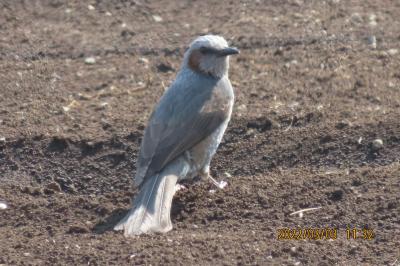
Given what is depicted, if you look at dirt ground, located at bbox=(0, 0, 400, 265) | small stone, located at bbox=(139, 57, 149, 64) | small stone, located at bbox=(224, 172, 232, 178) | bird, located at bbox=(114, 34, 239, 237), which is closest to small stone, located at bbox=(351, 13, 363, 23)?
dirt ground, located at bbox=(0, 0, 400, 265)

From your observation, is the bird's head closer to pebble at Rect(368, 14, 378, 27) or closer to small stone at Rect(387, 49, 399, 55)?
small stone at Rect(387, 49, 399, 55)

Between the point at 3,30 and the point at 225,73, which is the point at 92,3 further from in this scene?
the point at 225,73

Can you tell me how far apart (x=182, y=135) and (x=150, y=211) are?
968 millimetres

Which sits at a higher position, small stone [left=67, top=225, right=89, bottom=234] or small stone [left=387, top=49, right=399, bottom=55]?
small stone [left=387, top=49, right=399, bottom=55]

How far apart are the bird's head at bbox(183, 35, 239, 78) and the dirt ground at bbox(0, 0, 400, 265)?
69cm

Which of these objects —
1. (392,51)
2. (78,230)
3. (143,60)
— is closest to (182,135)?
(78,230)

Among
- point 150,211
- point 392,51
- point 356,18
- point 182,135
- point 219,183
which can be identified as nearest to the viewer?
point 150,211

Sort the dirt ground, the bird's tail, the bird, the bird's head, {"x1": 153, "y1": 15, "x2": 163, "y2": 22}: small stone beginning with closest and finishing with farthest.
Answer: the dirt ground → the bird's tail → the bird → the bird's head → {"x1": 153, "y1": 15, "x2": 163, "y2": 22}: small stone

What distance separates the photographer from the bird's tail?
7527 mm

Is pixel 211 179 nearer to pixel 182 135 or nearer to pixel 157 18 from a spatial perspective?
pixel 182 135

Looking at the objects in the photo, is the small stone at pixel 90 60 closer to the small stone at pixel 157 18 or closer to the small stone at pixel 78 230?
the small stone at pixel 157 18

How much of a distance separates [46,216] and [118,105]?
2.33 meters

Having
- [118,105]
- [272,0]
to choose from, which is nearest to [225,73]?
[118,105]

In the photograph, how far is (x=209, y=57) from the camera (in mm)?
9023
